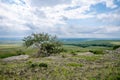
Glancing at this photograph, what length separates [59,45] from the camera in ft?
279

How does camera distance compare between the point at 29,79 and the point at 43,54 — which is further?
the point at 43,54

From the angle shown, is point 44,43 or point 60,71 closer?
point 60,71

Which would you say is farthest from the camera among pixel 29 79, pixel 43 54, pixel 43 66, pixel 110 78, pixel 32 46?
pixel 32 46

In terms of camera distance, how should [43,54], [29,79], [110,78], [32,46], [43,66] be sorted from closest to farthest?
[110,78] < [29,79] < [43,66] < [43,54] < [32,46]

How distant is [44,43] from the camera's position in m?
81.1

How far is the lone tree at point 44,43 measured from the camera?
264ft

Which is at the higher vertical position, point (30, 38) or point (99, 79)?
point (30, 38)

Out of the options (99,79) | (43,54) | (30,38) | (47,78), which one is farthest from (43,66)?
(30,38)

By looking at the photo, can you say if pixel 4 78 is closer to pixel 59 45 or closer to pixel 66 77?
pixel 66 77

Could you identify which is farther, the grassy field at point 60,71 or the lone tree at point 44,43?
the lone tree at point 44,43

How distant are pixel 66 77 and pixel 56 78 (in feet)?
4.63

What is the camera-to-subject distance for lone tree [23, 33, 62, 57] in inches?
3165

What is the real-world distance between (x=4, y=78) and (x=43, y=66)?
9414mm

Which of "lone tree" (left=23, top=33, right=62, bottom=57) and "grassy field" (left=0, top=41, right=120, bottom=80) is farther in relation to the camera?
"lone tree" (left=23, top=33, right=62, bottom=57)
